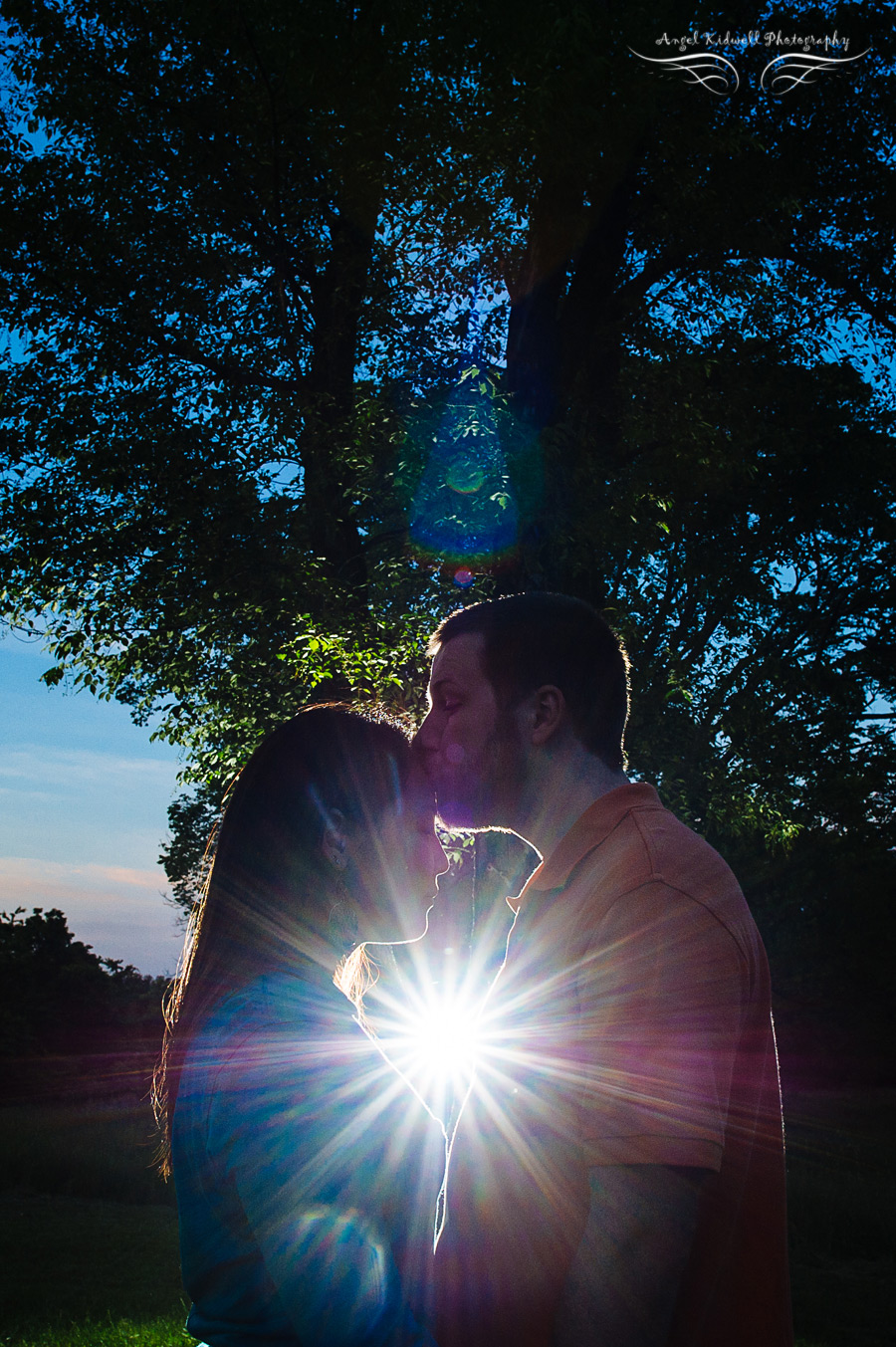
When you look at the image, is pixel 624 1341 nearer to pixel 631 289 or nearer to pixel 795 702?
pixel 631 289

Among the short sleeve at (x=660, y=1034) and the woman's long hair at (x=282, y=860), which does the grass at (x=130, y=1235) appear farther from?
the short sleeve at (x=660, y=1034)

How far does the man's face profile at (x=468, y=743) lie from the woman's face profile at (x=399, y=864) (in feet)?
0.38

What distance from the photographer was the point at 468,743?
2707 millimetres

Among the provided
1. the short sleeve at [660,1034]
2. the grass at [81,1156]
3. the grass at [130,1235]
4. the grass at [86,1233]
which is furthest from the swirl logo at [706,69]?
the grass at [81,1156]

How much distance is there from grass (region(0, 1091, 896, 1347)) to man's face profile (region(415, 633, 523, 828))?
7.91 m

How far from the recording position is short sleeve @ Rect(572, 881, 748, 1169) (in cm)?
156

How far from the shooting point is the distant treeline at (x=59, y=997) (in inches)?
834

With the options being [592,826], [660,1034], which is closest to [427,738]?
[592,826]

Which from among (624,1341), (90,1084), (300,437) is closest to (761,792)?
(300,437)

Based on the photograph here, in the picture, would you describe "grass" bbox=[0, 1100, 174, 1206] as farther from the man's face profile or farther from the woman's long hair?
the man's face profile

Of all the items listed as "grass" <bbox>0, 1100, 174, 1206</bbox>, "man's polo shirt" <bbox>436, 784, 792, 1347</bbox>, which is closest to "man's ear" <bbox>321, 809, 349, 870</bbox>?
"man's polo shirt" <bbox>436, 784, 792, 1347</bbox>

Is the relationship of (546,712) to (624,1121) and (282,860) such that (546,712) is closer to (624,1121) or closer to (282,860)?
(282,860)

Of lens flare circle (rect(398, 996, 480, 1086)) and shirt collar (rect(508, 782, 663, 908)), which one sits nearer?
shirt collar (rect(508, 782, 663, 908))

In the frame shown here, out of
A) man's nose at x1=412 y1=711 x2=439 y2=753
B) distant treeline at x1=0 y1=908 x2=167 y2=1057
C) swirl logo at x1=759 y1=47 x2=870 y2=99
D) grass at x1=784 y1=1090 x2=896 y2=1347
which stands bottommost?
grass at x1=784 y1=1090 x2=896 y2=1347
